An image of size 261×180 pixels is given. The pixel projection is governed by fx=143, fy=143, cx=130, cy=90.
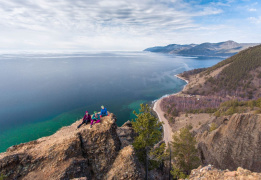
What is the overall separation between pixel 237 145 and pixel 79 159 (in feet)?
99.4

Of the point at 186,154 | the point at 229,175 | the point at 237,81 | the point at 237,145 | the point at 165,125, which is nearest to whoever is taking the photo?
the point at 229,175

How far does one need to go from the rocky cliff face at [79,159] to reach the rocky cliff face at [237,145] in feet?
69.5

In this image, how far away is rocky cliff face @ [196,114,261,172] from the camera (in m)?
26.8

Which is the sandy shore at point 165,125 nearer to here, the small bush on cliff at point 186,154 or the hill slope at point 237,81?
the small bush on cliff at point 186,154

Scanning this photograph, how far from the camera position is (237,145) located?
2900cm

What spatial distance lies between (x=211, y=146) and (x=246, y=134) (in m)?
7.36

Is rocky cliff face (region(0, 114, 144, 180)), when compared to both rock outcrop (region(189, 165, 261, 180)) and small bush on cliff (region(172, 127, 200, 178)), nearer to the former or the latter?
rock outcrop (region(189, 165, 261, 180))

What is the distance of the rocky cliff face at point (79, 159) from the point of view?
54.1 ft

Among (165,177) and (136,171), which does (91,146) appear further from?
(165,177)

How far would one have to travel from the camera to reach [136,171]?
17281 millimetres

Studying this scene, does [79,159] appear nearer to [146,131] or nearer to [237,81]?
[146,131]

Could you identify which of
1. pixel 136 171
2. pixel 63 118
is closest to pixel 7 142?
pixel 63 118

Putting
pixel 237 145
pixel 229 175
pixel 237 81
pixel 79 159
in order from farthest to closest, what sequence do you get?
1. pixel 237 81
2. pixel 237 145
3. pixel 79 159
4. pixel 229 175

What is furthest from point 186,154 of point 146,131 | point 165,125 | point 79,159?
point 165,125
